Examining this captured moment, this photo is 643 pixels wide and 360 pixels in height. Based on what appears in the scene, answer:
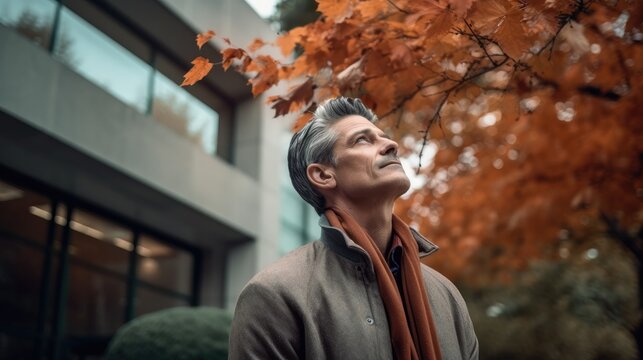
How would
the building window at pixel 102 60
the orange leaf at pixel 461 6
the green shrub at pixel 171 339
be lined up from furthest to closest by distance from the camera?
the building window at pixel 102 60 → the green shrub at pixel 171 339 → the orange leaf at pixel 461 6

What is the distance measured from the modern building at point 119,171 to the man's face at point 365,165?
21.0ft

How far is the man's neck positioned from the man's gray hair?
178 mm


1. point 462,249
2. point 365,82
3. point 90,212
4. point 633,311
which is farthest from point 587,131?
point 633,311

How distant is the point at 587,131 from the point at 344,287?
5874 mm

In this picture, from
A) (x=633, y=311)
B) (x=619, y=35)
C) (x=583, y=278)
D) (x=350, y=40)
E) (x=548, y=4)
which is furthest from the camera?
(x=583, y=278)

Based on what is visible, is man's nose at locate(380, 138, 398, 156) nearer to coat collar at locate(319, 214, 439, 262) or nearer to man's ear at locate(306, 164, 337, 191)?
man's ear at locate(306, 164, 337, 191)

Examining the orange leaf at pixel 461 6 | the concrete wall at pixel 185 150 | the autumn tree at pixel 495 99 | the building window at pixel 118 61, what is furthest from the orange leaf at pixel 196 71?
the building window at pixel 118 61

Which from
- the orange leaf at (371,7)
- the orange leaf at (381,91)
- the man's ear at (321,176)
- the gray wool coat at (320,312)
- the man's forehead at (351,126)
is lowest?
the gray wool coat at (320,312)

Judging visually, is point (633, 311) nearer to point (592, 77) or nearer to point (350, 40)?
point (592, 77)

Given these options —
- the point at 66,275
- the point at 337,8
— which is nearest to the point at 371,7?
the point at 337,8

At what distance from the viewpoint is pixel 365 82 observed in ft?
14.6

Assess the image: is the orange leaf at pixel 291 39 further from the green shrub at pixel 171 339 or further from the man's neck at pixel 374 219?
the green shrub at pixel 171 339

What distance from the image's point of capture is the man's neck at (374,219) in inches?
116

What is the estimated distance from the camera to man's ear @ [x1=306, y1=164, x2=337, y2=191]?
118 inches
